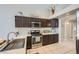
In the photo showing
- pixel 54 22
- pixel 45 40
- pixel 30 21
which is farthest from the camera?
pixel 45 40

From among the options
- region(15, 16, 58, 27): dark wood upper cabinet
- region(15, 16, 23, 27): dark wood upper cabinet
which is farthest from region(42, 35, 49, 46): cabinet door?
region(15, 16, 23, 27): dark wood upper cabinet

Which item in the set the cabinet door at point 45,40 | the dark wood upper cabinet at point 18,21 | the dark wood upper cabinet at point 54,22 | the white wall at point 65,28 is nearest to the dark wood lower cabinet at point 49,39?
the cabinet door at point 45,40

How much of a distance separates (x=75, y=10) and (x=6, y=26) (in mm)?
1777

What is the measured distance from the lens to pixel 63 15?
2.49 meters

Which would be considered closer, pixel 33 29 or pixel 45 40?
pixel 33 29

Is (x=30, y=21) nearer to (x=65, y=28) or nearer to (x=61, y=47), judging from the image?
(x=65, y=28)

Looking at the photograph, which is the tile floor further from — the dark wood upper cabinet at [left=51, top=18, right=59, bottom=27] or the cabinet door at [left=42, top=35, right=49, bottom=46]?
the dark wood upper cabinet at [left=51, top=18, right=59, bottom=27]

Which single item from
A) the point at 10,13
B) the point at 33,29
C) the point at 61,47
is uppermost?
the point at 10,13

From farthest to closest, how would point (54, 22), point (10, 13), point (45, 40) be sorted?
point (45, 40)
point (54, 22)
point (10, 13)

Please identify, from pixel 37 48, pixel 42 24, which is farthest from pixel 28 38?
pixel 42 24

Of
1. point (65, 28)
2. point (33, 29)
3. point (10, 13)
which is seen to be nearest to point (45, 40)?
point (33, 29)

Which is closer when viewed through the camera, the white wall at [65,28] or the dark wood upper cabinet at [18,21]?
the dark wood upper cabinet at [18,21]

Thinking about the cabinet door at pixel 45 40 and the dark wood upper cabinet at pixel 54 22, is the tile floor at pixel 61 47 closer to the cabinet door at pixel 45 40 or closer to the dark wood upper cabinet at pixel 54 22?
the cabinet door at pixel 45 40
